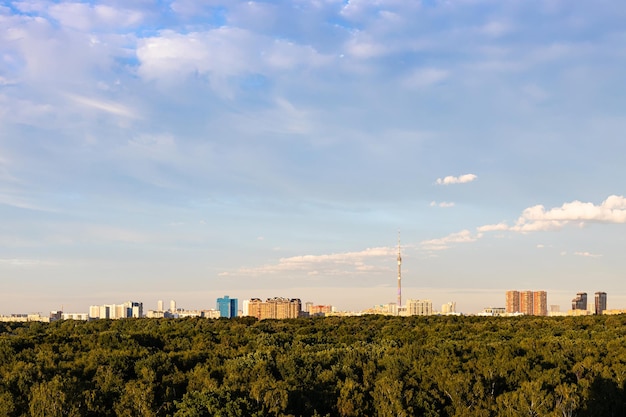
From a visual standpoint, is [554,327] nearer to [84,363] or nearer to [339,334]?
[339,334]

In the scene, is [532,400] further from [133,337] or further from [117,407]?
[133,337]

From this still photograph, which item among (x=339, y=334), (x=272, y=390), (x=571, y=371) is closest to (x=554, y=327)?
(x=339, y=334)

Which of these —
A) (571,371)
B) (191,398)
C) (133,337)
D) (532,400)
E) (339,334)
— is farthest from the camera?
(339,334)

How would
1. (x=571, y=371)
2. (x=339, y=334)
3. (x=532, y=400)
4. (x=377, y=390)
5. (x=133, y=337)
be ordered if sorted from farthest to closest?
1. (x=339, y=334)
2. (x=133, y=337)
3. (x=571, y=371)
4. (x=377, y=390)
5. (x=532, y=400)

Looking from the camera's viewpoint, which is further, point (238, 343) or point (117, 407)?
point (238, 343)

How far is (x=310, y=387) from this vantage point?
136 feet

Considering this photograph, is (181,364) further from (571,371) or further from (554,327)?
(554,327)

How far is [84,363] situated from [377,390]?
27338 millimetres

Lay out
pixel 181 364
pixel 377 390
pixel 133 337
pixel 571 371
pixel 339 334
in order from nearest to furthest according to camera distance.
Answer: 1. pixel 377 390
2. pixel 571 371
3. pixel 181 364
4. pixel 133 337
5. pixel 339 334

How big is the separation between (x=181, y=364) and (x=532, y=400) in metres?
30.3

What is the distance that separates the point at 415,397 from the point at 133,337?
152 ft

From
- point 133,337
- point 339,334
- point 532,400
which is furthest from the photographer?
point 339,334

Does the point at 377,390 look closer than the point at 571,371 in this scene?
Yes

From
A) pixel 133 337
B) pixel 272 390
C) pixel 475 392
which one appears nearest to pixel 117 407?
pixel 272 390
